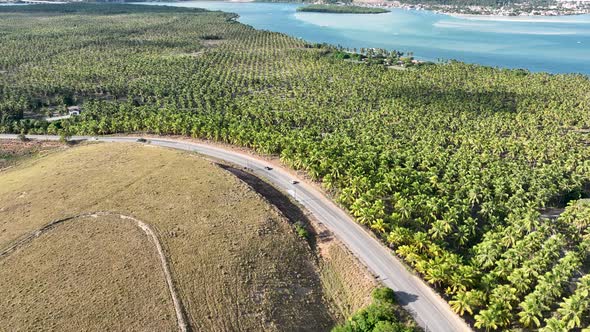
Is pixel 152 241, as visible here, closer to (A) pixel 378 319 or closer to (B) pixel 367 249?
(B) pixel 367 249

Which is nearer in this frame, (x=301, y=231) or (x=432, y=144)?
(x=301, y=231)

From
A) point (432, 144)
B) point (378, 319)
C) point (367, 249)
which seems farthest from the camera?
point (432, 144)

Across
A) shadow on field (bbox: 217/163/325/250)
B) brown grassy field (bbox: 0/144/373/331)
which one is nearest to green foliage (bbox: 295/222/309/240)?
shadow on field (bbox: 217/163/325/250)

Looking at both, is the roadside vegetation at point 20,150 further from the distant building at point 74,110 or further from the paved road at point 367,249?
the paved road at point 367,249

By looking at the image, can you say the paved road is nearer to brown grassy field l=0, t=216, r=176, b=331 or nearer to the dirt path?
the dirt path

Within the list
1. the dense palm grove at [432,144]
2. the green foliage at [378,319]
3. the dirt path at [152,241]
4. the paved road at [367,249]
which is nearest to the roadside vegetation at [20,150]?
the dense palm grove at [432,144]

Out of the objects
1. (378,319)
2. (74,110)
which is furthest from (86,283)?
(74,110)
